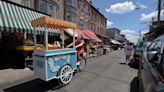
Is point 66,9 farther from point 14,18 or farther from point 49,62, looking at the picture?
point 49,62

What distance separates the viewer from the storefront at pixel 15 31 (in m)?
8.11

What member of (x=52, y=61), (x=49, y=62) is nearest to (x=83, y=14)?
(x=52, y=61)

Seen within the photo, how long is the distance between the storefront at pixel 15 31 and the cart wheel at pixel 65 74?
408 centimetres

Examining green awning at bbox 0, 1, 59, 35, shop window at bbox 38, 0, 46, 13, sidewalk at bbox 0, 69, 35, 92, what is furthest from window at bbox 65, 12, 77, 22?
sidewalk at bbox 0, 69, 35, 92

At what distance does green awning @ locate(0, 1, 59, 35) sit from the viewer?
7.86 metres

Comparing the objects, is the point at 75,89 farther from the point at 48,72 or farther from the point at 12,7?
the point at 12,7

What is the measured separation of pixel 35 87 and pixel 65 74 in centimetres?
125

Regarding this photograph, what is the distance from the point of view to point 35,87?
558cm

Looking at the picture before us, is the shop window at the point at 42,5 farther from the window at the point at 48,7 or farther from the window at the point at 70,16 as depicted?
the window at the point at 70,16

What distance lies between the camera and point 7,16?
26.9ft

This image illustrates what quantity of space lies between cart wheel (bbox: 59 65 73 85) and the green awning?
431 cm

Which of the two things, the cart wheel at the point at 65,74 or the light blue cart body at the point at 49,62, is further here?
the cart wheel at the point at 65,74

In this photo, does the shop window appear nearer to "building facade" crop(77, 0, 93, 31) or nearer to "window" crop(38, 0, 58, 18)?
"window" crop(38, 0, 58, 18)

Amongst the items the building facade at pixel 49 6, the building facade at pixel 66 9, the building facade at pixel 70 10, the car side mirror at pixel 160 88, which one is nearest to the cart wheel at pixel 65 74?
the car side mirror at pixel 160 88
